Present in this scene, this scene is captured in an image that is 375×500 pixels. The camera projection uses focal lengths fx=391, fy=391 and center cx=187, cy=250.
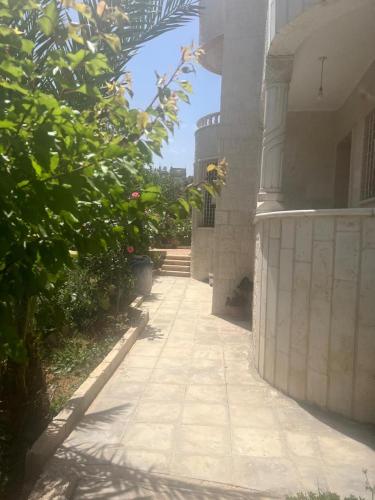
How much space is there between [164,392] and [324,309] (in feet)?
6.27

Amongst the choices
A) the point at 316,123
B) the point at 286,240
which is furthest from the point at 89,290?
the point at 316,123

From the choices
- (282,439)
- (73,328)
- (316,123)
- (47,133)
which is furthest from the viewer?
(316,123)

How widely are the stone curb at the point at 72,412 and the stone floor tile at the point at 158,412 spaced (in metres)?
0.53

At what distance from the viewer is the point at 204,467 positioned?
9.57 ft

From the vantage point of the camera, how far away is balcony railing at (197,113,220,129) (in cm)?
1222

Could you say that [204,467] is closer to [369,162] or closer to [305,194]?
[369,162]

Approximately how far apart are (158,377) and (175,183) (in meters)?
19.6

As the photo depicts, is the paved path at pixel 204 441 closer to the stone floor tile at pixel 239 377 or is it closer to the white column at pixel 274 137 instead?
the stone floor tile at pixel 239 377

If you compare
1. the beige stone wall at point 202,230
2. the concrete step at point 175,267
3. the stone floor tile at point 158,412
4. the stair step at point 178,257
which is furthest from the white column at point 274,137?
the stair step at point 178,257

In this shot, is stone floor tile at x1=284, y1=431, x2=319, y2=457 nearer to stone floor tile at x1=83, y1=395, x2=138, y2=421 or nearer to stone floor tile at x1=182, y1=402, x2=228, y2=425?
stone floor tile at x1=182, y1=402, x2=228, y2=425

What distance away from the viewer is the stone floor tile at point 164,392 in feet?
13.5

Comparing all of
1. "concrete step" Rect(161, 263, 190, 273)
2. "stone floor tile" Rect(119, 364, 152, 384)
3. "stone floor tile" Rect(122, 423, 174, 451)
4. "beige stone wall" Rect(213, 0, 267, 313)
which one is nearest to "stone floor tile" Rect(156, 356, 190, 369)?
"stone floor tile" Rect(119, 364, 152, 384)

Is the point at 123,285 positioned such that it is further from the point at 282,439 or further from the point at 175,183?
the point at 175,183

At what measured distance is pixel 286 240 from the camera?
4.16 metres
